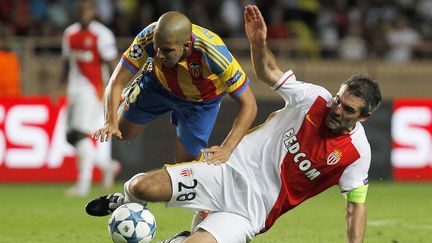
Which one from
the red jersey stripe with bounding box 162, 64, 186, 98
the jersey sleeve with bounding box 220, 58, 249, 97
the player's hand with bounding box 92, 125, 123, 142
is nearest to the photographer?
the player's hand with bounding box 92, 125, 123, 142

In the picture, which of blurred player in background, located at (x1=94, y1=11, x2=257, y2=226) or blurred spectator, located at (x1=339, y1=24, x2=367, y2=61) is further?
blurred spectator, located at (x1=339, y1=24, x2=367, y2=61)

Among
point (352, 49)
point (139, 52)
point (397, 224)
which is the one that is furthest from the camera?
point (352, 49)

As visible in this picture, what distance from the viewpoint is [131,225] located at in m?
7.40

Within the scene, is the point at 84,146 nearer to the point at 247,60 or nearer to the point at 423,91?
the point at 247,60

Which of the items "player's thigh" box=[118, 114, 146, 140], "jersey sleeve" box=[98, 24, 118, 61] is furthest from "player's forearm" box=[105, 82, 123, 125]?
"jersey sleeve" box=[98, 24, 118, 61]

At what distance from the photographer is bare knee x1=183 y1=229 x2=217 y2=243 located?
686cm

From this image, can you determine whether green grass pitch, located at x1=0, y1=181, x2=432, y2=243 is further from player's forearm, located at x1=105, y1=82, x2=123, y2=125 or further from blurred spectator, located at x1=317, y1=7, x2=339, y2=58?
blurred spectator, located at x1=317, y1=7, x2=339, y2=58

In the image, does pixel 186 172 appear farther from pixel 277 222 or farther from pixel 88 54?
pixel 88 54

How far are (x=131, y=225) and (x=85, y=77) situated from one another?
6.22m

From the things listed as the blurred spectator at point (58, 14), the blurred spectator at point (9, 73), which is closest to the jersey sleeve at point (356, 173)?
the blurred spectator at point (9, 73)

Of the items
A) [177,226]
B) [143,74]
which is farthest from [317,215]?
[143,74]

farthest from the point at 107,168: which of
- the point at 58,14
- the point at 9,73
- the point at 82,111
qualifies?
the point at 58,14

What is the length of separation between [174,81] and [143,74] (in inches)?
19.4

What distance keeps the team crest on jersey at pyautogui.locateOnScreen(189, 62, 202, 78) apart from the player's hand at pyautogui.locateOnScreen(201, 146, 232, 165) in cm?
103
